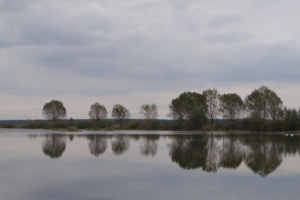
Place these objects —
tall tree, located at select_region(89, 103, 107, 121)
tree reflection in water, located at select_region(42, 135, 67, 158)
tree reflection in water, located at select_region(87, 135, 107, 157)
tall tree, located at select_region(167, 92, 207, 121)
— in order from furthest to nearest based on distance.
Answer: tall tree, located at select_region(89, 103, 107, 121) → tall tree, located at select_region(167, 92, 207, 121) → tree reflection in water, located at select_region(87, 135, 107, 157) → tree reflection in water, located at select_region(42, 135, 67, 158)

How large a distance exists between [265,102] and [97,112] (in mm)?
53073

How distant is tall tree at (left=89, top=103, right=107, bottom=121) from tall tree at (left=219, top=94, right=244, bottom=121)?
4118 cm

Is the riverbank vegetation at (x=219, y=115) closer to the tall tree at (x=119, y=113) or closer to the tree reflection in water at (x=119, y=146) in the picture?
the tall tree at (x=119, y=113)

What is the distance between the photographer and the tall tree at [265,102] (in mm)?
82500

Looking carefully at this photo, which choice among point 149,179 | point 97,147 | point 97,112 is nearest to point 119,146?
point 97,147

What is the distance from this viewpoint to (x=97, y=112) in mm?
116688

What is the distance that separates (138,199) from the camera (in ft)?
35.8

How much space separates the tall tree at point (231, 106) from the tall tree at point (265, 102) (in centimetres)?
414

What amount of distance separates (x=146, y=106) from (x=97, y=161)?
91182 millimetres

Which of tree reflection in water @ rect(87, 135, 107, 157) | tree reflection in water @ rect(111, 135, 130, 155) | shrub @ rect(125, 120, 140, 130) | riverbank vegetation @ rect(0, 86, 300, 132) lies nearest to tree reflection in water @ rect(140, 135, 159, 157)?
tree reflection in water @ rect(111, 135, 130, 155)

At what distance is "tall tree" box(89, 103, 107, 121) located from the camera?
116125 mm

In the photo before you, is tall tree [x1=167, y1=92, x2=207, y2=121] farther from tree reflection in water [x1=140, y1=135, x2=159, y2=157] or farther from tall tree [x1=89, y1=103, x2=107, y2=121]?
tree reflection in water [x1=140, y1=135, x2=159, y2=157]

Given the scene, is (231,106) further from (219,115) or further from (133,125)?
(133,125)

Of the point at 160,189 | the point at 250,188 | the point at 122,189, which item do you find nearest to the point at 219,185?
the point at 250,188
